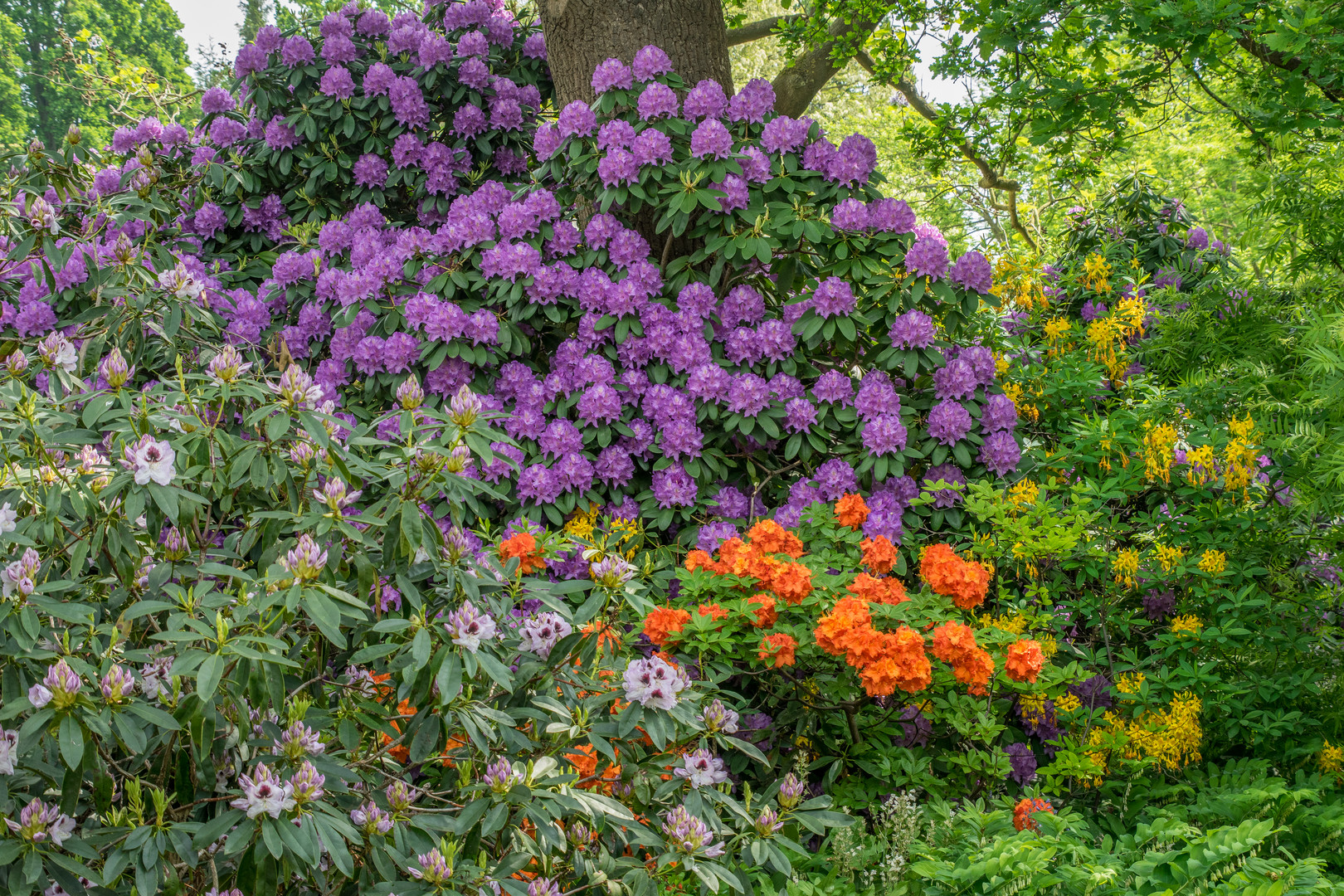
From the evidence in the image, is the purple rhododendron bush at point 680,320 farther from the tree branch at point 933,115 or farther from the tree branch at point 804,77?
the tree branch at point 804,77

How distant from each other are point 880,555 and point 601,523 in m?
1.20

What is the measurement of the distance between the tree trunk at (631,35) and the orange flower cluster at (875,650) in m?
2.73

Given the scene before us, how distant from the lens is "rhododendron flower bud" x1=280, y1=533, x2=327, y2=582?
1.66m

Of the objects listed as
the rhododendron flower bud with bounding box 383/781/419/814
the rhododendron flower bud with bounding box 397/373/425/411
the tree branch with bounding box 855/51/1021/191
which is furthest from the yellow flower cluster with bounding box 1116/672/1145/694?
the tree branch with bounding box 855/51/1021/191

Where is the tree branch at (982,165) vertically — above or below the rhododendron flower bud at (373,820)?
above

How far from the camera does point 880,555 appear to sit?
304 cm

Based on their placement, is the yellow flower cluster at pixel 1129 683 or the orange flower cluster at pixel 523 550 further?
the yellow flower cluster at pixel 1129 683

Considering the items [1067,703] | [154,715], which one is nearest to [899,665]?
[1067,703]

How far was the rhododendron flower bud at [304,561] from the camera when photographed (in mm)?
1660

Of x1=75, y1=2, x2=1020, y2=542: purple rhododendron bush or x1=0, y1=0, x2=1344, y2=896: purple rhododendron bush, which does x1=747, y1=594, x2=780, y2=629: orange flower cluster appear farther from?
x1=75, y1=2, x2=1020, y2=542: purple rhododendron bush

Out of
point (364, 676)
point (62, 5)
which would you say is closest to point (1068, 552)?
point (364, 676)

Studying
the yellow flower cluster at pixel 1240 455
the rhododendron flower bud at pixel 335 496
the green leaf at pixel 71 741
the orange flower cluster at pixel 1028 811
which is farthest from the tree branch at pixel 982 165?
the green leaf at pixel 71 741

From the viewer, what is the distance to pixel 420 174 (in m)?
4.91

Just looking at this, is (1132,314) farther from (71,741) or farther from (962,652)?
(71,741)
